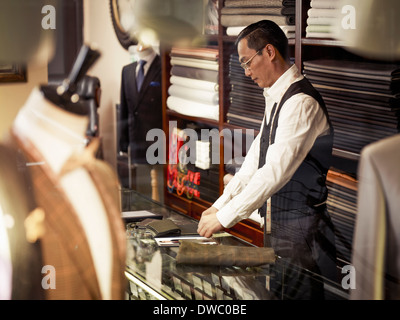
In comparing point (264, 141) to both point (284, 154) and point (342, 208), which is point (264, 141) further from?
point (342, 208)

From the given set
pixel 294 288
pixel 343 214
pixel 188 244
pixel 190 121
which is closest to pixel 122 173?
pixel 190 121

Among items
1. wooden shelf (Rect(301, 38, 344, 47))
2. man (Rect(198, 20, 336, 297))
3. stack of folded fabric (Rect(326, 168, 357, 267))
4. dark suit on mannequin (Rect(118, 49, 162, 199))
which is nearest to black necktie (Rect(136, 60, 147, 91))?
dark suit on mannequin (Rect(118, 49, 162, 199))

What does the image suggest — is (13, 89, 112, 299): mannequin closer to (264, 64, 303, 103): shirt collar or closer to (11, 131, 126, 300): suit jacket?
(11, 131, 126, 300): suit jacket

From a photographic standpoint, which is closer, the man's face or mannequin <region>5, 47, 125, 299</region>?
mannequin <region>5, 47, 125, 299</region>

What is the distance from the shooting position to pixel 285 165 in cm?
238

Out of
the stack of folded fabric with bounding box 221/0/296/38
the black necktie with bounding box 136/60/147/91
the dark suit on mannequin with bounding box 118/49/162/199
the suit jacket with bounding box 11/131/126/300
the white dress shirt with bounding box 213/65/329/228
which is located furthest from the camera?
the black necktie with bounding box 136/60/147/91

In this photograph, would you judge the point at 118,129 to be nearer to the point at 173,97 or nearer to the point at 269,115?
the point at 173,97

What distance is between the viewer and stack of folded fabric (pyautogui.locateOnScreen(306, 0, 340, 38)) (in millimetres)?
2602

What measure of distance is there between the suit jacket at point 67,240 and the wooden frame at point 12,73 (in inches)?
→ 10.6

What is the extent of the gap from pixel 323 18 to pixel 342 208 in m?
0.85

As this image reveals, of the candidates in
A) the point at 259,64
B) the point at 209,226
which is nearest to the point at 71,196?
the point at 209,226

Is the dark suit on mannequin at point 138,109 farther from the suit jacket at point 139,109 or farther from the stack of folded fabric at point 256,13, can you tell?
the stack of folded fabric at point 256,13

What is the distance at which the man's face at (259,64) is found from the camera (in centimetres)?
262

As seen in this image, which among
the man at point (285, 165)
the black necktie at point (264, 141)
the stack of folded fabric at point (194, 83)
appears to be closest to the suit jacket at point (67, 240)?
the man at point (285, 165)
